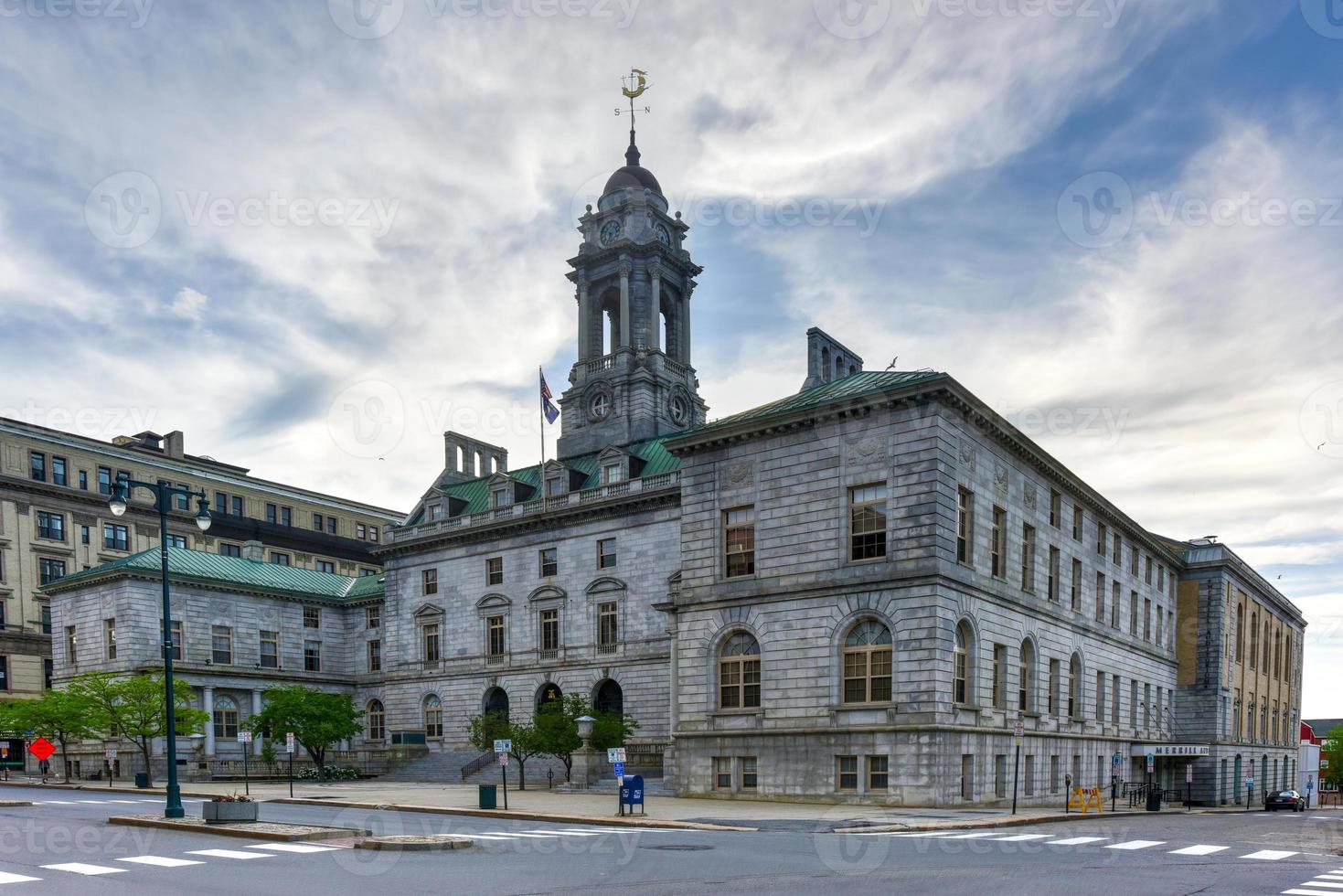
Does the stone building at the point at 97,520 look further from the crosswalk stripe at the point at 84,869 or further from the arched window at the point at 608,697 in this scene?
the crosswalk stripe at the point at 84,869

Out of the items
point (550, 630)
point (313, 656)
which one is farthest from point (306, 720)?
point (313, 656)

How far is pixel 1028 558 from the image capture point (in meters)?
44.1

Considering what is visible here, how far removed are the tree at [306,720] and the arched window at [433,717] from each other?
7298 mm

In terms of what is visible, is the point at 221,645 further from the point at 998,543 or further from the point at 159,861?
the point at 159,861

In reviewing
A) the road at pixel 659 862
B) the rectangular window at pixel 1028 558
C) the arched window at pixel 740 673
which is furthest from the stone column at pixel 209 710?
the rectangular window at pixel 1028 558

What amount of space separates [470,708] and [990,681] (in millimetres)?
34109

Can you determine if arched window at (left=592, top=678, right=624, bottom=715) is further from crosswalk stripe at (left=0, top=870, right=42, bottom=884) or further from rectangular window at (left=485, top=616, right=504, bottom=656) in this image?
crosswalk stripe at (left=0, top=870, right=42, bottom=884)

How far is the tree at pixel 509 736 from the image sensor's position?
147 feet

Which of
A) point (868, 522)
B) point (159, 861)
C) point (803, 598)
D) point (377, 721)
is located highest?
point (868, 522)

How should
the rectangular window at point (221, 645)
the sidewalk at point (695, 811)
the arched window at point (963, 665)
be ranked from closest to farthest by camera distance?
the sidewalk at point (695, 811), the arched window at point (963, 665), the rectangular window at point (221, 645)

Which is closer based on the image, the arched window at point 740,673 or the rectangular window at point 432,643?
the arched window at point 740,673

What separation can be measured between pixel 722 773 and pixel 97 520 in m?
62.5

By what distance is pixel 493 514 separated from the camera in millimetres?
64688

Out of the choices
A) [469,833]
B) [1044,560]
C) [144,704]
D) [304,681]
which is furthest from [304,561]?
[469,833]
